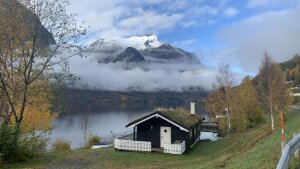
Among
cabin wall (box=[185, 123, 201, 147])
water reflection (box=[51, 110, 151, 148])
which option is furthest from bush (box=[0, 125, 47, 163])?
water reflection (box=[51, 110, 151, 148])

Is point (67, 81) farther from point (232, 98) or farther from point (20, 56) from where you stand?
point (232, 98)

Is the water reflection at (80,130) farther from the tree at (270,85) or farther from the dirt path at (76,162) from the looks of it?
the tree at (270,85)

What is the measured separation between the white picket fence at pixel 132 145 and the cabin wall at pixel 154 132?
188cm

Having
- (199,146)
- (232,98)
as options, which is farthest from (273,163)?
(232,98)

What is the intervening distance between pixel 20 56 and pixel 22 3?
404 cm

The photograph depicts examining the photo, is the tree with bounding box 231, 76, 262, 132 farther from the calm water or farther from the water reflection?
the water reflection

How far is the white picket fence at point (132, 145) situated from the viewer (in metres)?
36.2

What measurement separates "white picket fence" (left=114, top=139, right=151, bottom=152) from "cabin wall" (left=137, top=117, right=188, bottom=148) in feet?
6.16

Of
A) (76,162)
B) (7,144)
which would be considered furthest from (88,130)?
(7,144)

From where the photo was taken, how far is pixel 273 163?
12.2 meters

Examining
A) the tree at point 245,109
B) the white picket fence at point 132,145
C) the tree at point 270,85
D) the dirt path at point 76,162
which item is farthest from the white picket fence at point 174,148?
the tree at point 245,109

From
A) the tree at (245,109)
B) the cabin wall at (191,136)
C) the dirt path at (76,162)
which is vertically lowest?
the dirt path at (76,162)

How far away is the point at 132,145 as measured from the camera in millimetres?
36719

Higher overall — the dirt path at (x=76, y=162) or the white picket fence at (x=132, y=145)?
the white picket fence at (x=132, y=145)
